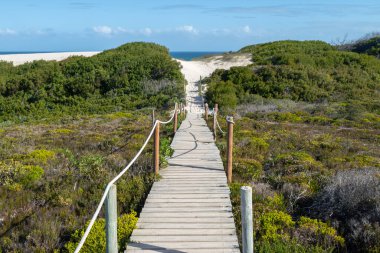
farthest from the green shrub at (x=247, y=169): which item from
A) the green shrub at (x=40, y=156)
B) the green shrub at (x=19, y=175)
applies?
the green shrub at (x=40, y=156)

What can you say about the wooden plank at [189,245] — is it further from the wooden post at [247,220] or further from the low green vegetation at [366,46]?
the low green vegetation at [366,46]

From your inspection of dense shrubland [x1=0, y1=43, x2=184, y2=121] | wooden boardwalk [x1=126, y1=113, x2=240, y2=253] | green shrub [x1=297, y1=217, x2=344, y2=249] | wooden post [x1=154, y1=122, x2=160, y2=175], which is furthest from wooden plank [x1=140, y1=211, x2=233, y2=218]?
dense shrubland [x1=0, y1=43, x2=184, y2=121]

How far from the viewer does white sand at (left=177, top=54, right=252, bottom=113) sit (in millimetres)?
31005

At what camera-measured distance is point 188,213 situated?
255 inches

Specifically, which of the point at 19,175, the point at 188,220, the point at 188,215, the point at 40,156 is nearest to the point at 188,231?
the point at 188,220

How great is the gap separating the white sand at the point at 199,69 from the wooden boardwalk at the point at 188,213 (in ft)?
64.1

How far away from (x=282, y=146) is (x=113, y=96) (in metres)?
22.4

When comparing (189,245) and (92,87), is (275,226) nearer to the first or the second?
(189,245)

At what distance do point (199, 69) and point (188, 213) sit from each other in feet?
123

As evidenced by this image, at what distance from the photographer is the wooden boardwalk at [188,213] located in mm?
5395

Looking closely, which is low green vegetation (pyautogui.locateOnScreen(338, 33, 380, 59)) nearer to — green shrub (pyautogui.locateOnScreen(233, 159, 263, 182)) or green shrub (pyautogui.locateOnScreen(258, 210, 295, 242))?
green shrub (pyautogui.locateOnScreen(233, 159, 263, 182))

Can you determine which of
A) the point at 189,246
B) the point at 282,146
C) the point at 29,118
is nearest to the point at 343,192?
the point at 189,246

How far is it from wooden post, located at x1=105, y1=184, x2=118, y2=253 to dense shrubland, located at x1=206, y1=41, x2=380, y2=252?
83.8 inches

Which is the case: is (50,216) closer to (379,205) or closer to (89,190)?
(89,190)
